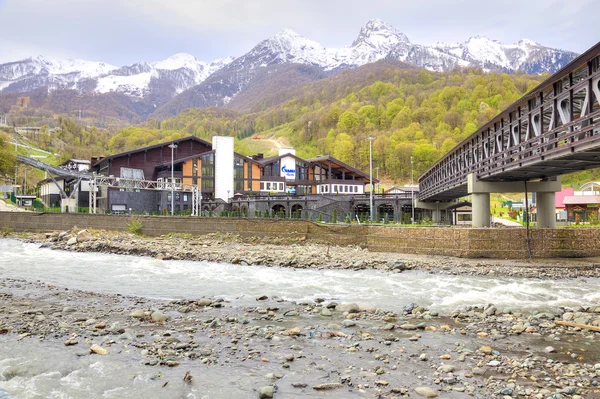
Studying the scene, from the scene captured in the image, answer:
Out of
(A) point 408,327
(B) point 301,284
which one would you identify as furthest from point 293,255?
(A) point 408,327

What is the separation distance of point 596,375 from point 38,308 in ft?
55.1

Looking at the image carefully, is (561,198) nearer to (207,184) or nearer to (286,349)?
(207,184)

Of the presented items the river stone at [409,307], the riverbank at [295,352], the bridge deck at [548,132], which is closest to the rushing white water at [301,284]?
the river stone at [409,307]

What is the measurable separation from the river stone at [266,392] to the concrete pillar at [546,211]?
29524mm

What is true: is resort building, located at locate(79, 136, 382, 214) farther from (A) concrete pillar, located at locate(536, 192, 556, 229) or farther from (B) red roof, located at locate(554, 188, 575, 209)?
(A) concrete pillar, located at locate(536, 192, 556, 229)

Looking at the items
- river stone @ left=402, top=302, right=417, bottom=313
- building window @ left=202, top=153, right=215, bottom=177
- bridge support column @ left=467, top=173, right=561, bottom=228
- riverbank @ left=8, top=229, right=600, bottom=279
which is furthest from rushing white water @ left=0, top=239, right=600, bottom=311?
building window @ left=202, top=153, right=215, bottom=177

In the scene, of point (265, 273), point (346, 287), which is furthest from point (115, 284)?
point (346, 287)

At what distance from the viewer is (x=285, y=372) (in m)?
10.1

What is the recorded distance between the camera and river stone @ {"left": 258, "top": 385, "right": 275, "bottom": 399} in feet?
29.2

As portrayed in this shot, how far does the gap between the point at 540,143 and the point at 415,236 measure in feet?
39.6

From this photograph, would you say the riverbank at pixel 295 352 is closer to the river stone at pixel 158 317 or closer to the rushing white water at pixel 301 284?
the river stone at pixel 158 317

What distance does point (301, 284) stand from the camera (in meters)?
22.0

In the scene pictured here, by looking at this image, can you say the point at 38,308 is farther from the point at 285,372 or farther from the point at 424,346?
the point at 424,346

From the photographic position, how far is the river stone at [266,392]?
8.90m
